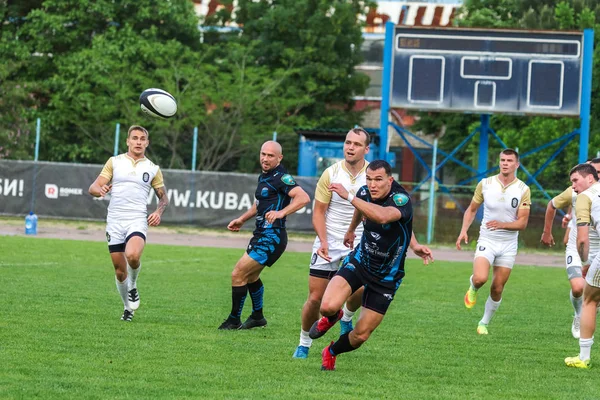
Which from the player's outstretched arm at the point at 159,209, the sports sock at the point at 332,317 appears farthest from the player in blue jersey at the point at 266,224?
the sports sock at the point at 332,317

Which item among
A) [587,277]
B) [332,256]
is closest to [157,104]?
[332,256]

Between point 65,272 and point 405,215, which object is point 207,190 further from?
point 405,215

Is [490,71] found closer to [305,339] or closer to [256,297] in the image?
[256,297]

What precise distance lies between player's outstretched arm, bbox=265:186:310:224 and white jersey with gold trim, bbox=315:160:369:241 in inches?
21.7

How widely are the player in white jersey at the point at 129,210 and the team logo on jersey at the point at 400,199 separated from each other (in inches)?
154

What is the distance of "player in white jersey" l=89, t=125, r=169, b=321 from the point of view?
12062 millimetres

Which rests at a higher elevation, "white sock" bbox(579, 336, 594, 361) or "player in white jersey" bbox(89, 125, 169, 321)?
"player in white jersey" bbox(89, 125, 169, 321)

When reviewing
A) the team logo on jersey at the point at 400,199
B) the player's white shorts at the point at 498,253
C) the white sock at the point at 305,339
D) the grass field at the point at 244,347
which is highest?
the team logo on jersey at the point at 400,199

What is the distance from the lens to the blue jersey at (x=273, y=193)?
1154 cm

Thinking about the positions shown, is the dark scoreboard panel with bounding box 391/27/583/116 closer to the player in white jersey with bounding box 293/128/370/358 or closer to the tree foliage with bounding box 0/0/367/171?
the tree foliage with bounding box 0/0/367/171

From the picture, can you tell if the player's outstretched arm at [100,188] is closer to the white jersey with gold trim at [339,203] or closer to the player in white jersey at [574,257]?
the white jersey with gold trim at [339,203]

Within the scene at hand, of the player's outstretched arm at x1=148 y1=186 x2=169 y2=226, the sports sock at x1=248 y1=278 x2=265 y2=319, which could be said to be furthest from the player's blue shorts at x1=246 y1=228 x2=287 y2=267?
the player's outstretched arm at x1=148 y1=186 x2=169 y2=226

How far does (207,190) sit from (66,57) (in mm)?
15650

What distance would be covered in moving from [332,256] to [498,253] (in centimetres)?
308
